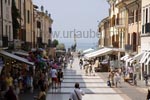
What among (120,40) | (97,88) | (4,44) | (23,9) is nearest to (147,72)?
(97,88)

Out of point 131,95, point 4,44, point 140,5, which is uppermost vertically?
point 140,5

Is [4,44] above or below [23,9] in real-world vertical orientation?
below

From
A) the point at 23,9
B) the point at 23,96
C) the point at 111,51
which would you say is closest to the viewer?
the point at 23,96

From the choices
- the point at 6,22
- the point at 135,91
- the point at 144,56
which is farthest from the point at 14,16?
the point at 135,91

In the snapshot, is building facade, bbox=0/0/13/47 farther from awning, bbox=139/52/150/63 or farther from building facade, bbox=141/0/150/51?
building facade, bbox=141/0/150/51

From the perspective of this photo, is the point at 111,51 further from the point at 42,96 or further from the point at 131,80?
the point at 42,96

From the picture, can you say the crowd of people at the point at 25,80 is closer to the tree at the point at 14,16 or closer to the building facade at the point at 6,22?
the building facade at the point at 6,22

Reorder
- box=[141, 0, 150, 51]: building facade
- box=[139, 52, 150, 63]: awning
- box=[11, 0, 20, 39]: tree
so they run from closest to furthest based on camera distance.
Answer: box=[139, 52, 150, 63]: awning
box=[11, 0, 20, 39]: tree
box=[141, 0, 150, 51]: building facade

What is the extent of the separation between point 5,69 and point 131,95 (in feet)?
26.7

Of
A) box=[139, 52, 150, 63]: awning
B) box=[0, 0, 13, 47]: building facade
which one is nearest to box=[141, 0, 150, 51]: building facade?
box=[139, 52, 150, 63]: awning

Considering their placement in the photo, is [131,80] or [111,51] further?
[111,51]

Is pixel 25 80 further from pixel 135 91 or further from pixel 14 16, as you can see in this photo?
pixel 14 16

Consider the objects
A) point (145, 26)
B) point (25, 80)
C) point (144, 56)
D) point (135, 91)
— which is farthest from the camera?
point (145, 26)

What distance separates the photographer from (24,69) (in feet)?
108
